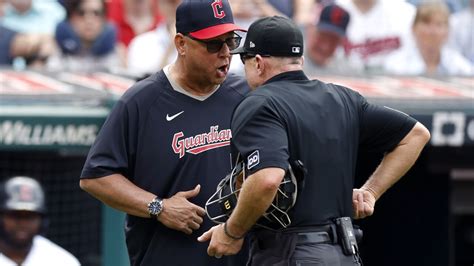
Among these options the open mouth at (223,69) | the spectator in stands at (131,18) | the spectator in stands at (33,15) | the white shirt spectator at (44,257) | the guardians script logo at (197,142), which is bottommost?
the white shirt spectator at (44,257)

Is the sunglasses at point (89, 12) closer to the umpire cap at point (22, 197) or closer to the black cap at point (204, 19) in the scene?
the umpire cap at point (22, 197)

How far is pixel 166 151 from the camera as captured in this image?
16.0 ft

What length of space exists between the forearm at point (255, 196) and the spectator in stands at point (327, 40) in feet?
13.2

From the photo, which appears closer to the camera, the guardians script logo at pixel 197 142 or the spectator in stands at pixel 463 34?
the guardians script logo at pixel 197 142

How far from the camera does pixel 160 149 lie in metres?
4.88

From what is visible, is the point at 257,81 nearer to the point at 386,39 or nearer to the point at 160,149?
the point at 160,149

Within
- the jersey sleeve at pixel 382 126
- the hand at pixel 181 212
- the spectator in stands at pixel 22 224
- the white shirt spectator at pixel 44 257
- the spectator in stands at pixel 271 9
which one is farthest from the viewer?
the spectator in stands at pixel 271 9

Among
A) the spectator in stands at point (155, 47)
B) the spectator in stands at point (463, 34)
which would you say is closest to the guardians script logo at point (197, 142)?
the spectator in stands at point (155, 47)

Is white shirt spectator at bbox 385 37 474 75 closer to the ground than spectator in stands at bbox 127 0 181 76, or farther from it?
closer to the ground

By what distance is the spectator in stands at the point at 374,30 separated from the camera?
328 inches

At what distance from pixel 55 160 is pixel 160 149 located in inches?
133

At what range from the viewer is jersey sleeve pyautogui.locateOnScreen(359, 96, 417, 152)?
4.55 meters

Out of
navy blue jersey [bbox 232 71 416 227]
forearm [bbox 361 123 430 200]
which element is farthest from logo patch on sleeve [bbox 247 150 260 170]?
forearm [bbox 361 123 430 200]

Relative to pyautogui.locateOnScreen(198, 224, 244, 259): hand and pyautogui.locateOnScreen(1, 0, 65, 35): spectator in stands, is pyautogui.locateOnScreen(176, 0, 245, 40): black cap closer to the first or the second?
pyautogui.locateOnScreen(198, 224, 244, 259): hand
